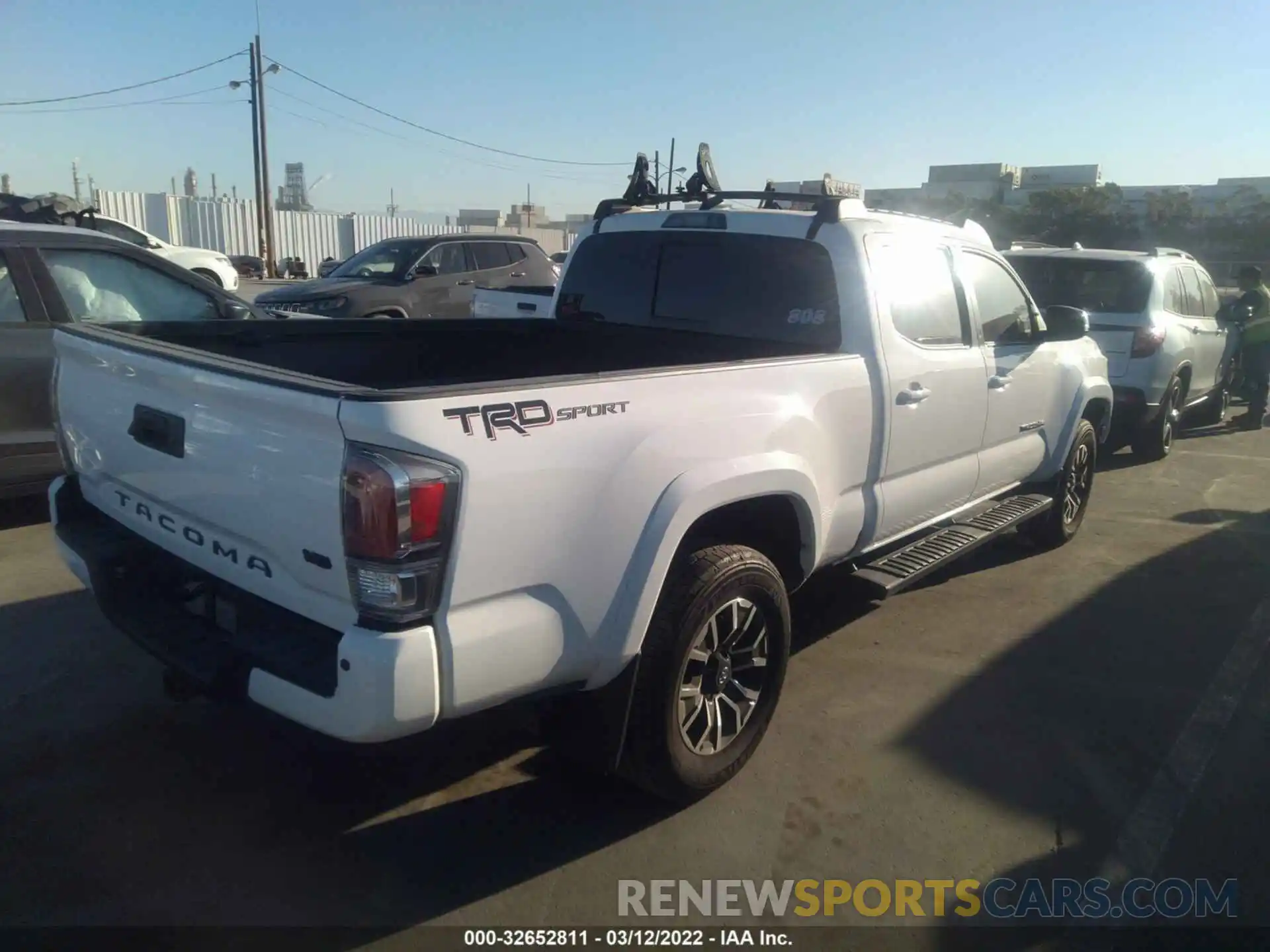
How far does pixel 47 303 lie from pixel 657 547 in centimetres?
485

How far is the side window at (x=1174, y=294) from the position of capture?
880cm

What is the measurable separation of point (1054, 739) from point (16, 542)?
5.61 m

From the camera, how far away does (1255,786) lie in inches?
142

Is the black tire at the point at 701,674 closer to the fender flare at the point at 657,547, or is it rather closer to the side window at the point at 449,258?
the fender flare at the point at 657,547

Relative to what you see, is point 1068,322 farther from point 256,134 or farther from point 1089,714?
point 256,134

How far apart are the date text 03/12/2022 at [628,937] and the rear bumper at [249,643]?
0.70 meters

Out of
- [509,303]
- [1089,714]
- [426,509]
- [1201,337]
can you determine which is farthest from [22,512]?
[1201,337]

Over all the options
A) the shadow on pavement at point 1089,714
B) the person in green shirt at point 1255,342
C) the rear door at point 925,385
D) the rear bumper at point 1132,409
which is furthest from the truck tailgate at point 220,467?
the person in green shirt at point 1255,342

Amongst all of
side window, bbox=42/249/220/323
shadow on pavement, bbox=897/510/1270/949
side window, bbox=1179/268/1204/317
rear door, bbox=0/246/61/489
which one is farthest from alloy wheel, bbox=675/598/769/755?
side window, bbox=1179/268/1204/317

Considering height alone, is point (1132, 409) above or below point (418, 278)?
below

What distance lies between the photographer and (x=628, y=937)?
2.76 meters

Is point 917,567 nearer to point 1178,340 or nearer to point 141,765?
point 141,765

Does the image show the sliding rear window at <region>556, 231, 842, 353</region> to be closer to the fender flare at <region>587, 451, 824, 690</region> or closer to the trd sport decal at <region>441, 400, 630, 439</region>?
the fender flare at <region>587, 451, 824, 690</region>

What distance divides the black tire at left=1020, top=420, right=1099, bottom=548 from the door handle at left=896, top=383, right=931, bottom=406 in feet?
7.40
